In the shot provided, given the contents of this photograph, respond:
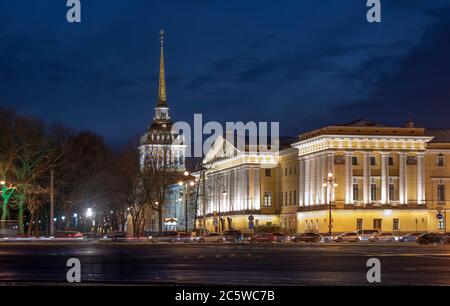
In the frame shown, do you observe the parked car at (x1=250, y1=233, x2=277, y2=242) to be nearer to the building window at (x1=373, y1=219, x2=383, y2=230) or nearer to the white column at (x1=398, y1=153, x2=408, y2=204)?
the building window at (x1=373, y1=219, x2=383, y2=230)

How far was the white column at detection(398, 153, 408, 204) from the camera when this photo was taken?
118m

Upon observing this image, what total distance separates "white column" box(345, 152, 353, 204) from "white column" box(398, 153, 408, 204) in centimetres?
660

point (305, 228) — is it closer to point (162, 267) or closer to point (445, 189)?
point (445, 189)

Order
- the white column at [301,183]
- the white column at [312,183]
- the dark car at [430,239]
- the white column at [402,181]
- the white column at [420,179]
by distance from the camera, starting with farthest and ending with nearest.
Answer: the white column at [301,183] < the white column at [312,183] < the white column at [420,179] < the white column at [402,181] < the dark car at [430,239]

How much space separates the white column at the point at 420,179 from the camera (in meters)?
118

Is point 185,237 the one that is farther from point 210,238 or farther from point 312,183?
point 312,183

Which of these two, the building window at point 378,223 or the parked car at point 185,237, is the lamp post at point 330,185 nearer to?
the building window at point 378,223

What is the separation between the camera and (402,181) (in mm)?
118188

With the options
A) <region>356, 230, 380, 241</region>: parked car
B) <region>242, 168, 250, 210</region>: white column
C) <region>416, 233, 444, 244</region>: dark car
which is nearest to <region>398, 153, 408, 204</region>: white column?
<region>356, 230, 380, 241</region>: parked car

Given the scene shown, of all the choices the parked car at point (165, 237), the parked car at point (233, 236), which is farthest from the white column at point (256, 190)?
the parked car at point (233, 236)

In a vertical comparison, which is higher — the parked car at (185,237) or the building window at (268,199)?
the building window at (268,199)

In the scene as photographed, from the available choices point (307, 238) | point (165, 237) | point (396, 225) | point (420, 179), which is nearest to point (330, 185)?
point (396, 225)

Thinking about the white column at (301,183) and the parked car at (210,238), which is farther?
the white column at (301,183)

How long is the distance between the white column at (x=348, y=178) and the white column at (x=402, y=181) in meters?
6.60
